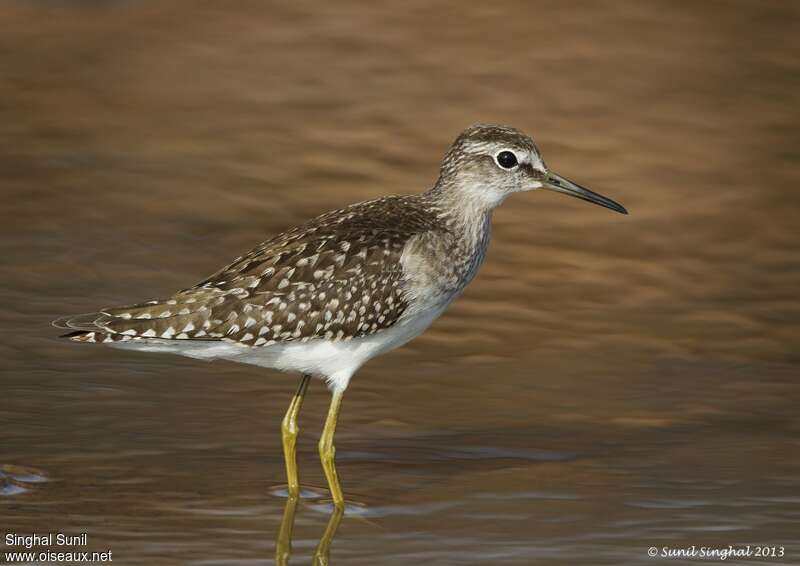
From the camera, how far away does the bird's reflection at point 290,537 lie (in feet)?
34.5

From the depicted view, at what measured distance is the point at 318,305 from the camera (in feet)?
38.6

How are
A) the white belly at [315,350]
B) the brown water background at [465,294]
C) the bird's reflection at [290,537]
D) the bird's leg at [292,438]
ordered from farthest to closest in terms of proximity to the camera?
1. the bird's leg at [292,438]
2. the white belly at [315,350]
3. the brown water background at [465,294]
4. the bird's reflection at [290,537]

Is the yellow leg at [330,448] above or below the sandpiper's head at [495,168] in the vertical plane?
below

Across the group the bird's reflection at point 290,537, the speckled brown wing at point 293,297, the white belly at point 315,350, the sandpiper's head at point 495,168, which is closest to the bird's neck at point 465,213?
the sandpiper's head at point 495,168

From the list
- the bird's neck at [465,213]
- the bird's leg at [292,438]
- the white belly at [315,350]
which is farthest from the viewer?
the bird's neck at [465,213]

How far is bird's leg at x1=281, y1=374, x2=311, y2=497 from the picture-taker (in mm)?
11828

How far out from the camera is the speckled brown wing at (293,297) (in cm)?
1148

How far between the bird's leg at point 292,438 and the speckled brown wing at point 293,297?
2.25ft

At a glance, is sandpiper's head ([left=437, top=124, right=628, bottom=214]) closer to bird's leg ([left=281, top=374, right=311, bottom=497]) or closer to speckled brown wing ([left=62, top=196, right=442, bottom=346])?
speckled brown wing ([left=62, top=196, right=442, bottom=346])

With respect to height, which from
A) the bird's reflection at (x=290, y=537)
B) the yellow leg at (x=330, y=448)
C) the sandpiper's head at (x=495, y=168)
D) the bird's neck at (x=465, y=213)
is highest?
the sandpiper's head at (x=495, y=168)

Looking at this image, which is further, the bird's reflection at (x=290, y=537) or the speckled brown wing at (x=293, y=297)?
the speckled brown wing at (x=293, y=297)

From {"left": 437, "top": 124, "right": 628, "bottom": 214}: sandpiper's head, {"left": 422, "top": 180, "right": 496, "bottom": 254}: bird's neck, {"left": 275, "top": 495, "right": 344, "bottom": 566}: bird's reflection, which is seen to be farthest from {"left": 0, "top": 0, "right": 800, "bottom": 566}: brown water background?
{"left": 437, "top": 124, "right": 628, "bottom": 214}: sandpiper's head

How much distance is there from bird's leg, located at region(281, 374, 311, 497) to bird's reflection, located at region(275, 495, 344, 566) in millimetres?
152

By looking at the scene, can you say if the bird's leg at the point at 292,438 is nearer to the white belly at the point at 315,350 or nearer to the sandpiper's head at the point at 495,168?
the white belly at the point at 315,350
